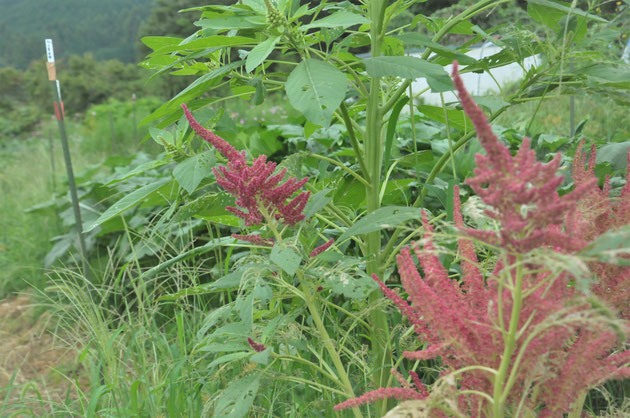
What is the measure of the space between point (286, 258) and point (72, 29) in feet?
129

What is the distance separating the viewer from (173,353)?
1.56m

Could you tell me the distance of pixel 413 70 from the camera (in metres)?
0.75

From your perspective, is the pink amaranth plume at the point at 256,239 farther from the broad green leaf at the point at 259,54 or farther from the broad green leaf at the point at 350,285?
the broad green leaf at the point at 259,54

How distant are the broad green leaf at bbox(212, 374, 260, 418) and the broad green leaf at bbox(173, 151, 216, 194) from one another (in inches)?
12.3

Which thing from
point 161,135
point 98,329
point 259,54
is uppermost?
point 259,54

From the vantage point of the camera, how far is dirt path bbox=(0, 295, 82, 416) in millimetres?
1969

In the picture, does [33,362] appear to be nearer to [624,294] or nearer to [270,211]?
[270,211]

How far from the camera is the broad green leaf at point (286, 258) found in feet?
2.13

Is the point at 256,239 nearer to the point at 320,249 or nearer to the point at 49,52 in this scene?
the point at 320,249

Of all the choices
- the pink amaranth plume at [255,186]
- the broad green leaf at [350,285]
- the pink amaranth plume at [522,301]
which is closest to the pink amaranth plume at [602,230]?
the pink amaranth plume at [522,301]

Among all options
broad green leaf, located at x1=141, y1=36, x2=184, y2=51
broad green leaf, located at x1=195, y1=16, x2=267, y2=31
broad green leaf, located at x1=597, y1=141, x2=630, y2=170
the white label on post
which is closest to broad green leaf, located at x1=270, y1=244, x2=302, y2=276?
broad green leaf, located at x1=195, y1=16, x2=267, y2=31

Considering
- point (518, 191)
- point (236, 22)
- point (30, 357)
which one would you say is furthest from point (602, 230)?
point (30, 357)

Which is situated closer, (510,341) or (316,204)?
(510,341)

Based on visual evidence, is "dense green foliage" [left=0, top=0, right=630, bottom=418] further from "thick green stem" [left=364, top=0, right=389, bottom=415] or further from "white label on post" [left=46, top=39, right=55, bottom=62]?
"white label on post" [left=46, top=39, right=55, bottom=62]
